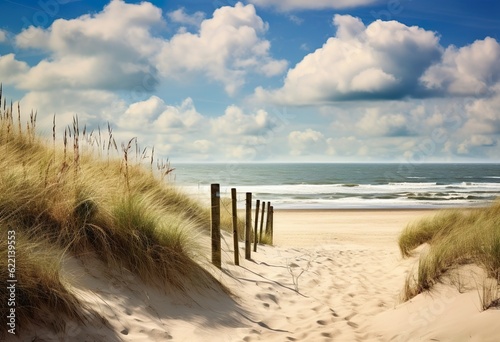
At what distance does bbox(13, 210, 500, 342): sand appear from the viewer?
15.0ft

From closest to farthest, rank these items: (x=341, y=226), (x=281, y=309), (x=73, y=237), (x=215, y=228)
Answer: (x=73, y=237), (x=281, y=309), (x=215, y=228), (x=341, y=226)

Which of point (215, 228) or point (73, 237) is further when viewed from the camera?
point (215, 228)

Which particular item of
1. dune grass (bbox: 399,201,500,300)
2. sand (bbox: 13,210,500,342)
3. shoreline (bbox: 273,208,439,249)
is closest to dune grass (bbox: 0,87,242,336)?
sand (bbox: 13,210,500,342)

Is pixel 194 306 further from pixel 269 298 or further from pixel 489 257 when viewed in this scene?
pixel 489 257

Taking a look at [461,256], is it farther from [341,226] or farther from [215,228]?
[341,226]

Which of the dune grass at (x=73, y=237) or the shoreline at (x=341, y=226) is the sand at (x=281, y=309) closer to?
the dune grass at (x=73, y=237)

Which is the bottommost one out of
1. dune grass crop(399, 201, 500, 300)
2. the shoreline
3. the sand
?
the shoreline

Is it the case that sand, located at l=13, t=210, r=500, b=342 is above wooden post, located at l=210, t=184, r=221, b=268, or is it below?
below

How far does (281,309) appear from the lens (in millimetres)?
6441

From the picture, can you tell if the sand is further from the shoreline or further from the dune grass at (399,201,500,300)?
the shoreline

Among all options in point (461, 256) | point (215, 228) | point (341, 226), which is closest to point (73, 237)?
point (215, 228)

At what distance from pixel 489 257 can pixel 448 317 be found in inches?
40.1

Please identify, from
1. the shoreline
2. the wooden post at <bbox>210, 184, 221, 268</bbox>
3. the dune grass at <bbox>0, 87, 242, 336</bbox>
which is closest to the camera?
the dune grass at <bbox>0, 87, 242, 336</bbox>

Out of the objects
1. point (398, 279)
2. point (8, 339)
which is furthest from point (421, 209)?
point (8, 339)
